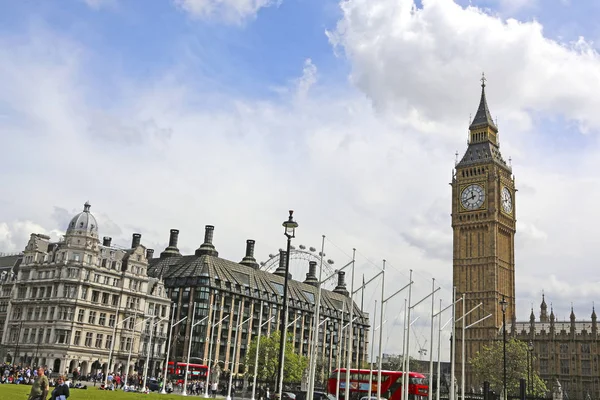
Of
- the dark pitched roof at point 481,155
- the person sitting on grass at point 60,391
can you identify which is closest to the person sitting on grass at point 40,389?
the person sitting on grass at point 60,391

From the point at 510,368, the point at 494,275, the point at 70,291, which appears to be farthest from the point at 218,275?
the point at 494,275

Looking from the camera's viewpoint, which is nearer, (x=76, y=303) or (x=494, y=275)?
(x=76, y=303)

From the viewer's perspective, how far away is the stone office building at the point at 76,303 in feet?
308

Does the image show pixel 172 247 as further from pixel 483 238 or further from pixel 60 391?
pixel 60 391

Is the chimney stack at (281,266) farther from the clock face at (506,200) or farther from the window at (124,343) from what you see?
the window at (124,343)

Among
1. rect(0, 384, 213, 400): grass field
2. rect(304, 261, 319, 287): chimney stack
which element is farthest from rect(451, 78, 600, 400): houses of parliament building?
rect(0, 384, 213, 400): grass field

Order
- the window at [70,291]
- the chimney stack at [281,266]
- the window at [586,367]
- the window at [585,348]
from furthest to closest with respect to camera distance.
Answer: the chimney stack at [281,266]
the window at [585,348]
the window at [586,367]
the window at [70,291]

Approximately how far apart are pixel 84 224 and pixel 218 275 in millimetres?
33899

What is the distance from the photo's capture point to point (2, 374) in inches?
2443

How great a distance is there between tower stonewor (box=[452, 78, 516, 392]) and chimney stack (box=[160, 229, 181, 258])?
64.8 metres

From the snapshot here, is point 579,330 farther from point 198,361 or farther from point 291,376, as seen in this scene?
point 198,361

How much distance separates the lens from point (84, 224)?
3883 inches

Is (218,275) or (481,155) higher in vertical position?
(481,155)

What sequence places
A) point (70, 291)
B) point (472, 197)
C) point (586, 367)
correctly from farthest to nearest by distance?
point (472, 197) < point (586, 367) < point (70, 291)
